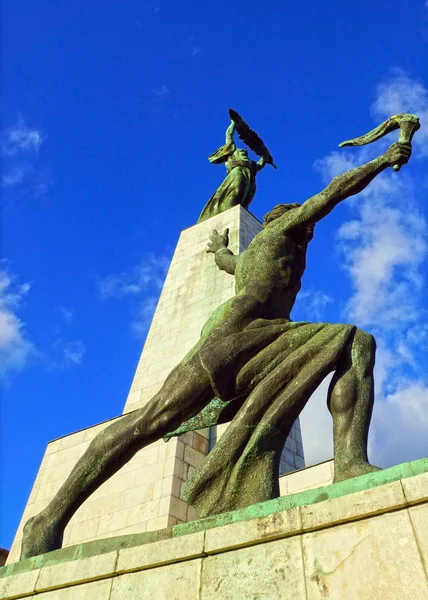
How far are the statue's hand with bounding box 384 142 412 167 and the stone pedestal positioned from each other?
5445mm

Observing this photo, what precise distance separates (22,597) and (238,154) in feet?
45.2

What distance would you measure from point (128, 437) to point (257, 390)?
110 centimetres

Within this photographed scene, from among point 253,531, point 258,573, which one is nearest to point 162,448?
point 253,531

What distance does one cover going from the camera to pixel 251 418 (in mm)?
4152

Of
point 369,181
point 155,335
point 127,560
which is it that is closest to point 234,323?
point 369,181

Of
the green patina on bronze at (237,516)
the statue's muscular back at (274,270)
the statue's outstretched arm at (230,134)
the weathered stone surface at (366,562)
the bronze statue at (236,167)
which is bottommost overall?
the weathered stone surface at (366,562)

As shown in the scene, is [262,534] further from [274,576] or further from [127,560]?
[127,560]

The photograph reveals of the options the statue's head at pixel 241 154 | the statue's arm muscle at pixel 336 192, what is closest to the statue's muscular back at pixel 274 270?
the statue's arm muscle at pixel 336 192

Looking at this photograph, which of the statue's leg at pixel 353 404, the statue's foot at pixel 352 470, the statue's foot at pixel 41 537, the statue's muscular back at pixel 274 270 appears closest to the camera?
the statue's foot at pixel 352 470

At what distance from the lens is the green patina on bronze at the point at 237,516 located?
3.11 metres

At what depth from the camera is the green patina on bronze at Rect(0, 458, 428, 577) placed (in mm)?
3113

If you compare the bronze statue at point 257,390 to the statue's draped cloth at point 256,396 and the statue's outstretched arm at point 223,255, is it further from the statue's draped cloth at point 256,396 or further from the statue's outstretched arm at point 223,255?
the statue's outstretched arm at point 223,255

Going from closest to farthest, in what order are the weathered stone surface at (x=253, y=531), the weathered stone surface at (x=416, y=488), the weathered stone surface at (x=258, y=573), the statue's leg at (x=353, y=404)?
1. the weathered stone surface at (x=416, y=488)
2. the weathered stone surface at (x=258, y=573)
3. the weathered stone surface at (x=253, y=531)
4. the statue's leg at (x=353, y=404)

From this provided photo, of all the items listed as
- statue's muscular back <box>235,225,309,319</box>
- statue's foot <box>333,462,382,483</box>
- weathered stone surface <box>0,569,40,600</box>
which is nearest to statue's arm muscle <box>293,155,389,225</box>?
statue's muscular back <box>235,225,309,319</box>
